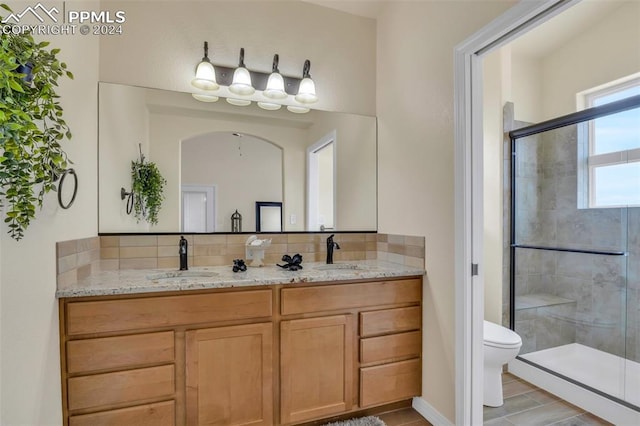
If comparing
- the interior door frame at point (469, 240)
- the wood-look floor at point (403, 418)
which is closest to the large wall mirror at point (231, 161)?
the interior door frame at point (469, 240)

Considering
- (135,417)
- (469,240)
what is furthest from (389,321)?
(135,417)

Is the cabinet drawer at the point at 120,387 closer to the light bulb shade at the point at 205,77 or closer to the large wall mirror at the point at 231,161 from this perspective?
the large wall mirror at the point at 231,161

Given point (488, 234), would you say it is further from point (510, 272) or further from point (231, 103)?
point (231, 103)

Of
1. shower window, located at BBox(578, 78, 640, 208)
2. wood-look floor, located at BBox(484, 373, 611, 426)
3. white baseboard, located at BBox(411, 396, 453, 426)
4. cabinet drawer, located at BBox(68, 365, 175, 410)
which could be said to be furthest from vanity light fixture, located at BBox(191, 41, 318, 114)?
wood-look floor, located at BBox(484, 373, 611, 426)

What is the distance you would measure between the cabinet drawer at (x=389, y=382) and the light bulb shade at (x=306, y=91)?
188 centimetres

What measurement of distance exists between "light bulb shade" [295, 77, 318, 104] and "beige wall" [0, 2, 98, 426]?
1.29 m

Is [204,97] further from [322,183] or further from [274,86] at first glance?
[322,183]

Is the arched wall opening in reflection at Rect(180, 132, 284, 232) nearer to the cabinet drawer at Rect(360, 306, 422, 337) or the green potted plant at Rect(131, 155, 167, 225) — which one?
the green potted plant at Rect(131, 155, 167, 225)

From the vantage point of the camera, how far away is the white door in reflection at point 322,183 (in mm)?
2504

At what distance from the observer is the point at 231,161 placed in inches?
90.9

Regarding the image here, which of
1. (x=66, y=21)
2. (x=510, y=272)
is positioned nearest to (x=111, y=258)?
(x=66, y=21)

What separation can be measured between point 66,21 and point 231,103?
3.18 ft

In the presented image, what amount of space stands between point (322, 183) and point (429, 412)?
1.68m

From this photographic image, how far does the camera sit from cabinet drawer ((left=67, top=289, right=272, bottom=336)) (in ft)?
4.82
